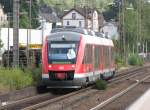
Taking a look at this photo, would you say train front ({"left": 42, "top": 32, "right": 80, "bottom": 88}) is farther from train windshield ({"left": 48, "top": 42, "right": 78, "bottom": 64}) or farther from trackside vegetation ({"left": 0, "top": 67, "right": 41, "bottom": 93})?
trackside vegetation ({"left": 0, "top": 67, "right": 41, "bottom": 93})

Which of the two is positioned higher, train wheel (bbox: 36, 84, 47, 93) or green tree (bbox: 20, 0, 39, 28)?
green tree (bbox: 20, 0, 39, 28)

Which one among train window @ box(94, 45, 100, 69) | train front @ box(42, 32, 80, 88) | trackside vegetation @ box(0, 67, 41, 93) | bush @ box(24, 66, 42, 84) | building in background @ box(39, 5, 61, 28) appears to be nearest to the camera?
trackside vegetation @ box(0, 67, 41, 93)

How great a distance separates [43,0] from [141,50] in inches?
2967

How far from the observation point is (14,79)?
2839 cm

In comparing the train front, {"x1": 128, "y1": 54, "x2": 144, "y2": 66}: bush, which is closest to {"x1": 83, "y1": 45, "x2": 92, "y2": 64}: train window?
the train front

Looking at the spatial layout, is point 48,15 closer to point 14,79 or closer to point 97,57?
point 97,57

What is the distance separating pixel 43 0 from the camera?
624 ft

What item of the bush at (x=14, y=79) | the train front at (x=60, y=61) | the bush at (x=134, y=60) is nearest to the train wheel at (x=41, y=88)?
the bush at (x=14, y=79)

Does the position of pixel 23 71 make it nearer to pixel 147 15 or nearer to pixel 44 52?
pixel 44 52

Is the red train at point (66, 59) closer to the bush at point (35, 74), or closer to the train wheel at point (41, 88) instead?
the train wheel at point (41, 88)

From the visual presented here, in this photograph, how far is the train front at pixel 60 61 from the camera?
29.0 m

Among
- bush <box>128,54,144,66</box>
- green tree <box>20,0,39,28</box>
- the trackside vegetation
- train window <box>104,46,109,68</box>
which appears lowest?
bush <box>128,54,144,66</box>

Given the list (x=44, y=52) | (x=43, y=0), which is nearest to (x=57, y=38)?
(x=44, y=52)

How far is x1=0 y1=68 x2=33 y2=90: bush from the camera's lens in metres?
27.9
